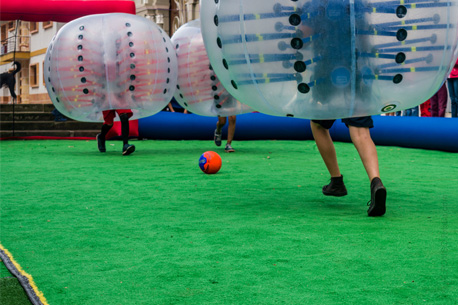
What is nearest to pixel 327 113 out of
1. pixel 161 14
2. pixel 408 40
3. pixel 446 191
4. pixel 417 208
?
pixel 408 40

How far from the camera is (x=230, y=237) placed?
12.3 feet

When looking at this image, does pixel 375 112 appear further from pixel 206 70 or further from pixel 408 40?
pixel 206 70

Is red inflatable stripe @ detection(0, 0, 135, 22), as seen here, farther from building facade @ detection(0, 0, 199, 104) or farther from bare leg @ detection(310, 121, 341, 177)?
building facade @ detection(0, 0, 199, 104)

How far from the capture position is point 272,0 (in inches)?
146

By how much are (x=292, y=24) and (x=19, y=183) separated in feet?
12.2

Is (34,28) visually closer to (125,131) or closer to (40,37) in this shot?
(40,37)

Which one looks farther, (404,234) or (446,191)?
(446,191)

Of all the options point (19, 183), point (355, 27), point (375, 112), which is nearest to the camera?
point (355, 27)

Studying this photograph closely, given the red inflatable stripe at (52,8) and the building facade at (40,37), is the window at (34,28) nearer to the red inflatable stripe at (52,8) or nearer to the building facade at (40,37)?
the building facade at (40,37)

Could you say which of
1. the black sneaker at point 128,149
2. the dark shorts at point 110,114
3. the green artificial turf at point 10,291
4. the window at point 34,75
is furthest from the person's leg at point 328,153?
the window at point 34,75

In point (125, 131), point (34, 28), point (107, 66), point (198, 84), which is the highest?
point (34, 28)

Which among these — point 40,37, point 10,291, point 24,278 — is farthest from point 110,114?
point 40,37

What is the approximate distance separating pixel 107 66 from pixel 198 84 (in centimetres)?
121

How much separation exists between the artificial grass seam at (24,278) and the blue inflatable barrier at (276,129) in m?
8.34
